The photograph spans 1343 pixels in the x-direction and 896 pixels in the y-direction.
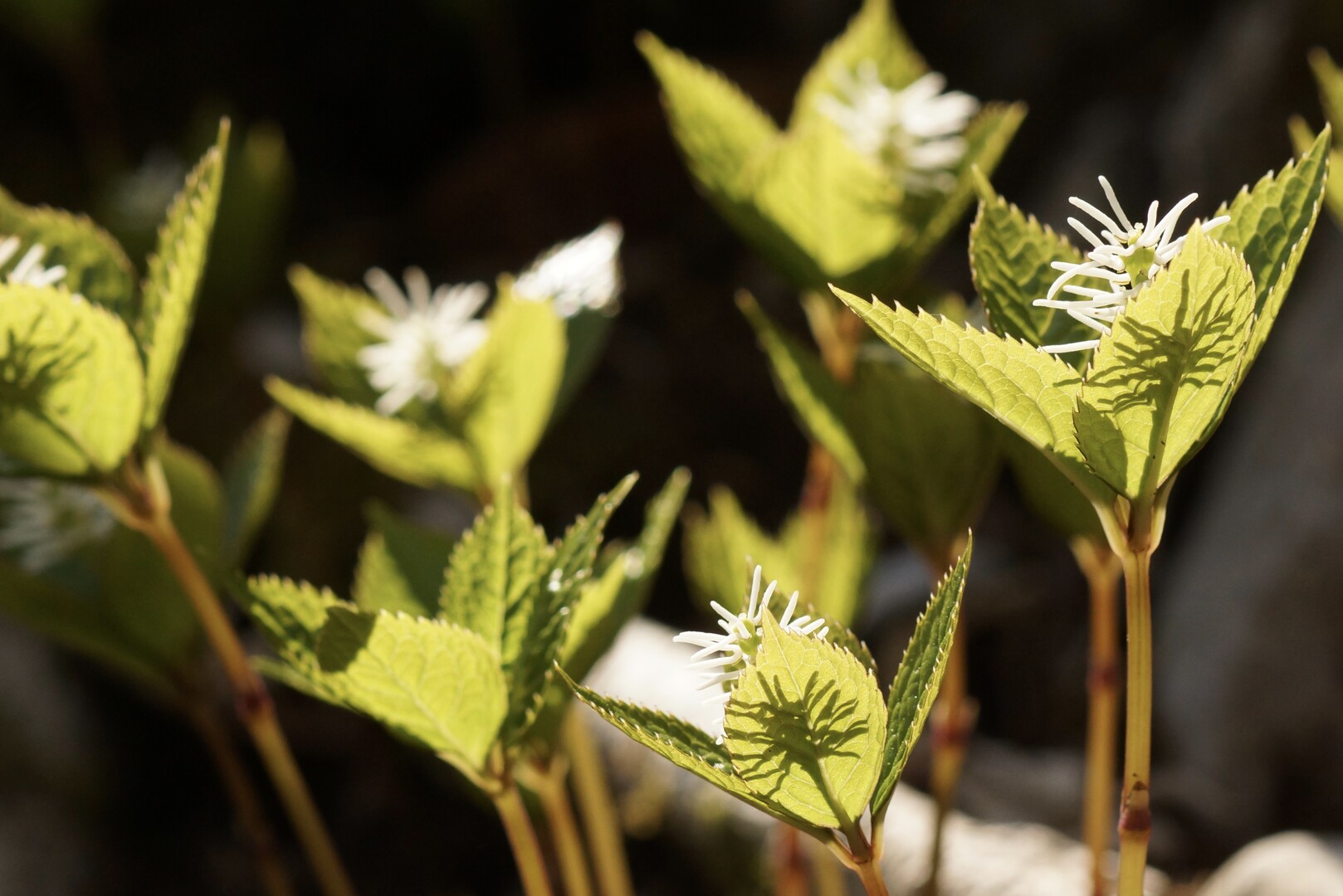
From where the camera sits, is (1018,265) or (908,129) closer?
(1018,265)

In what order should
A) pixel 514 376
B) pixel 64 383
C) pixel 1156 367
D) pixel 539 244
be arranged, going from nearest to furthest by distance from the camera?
pixel 1156 367
pixel 64 383
pixel 514 376
pixel 539 244

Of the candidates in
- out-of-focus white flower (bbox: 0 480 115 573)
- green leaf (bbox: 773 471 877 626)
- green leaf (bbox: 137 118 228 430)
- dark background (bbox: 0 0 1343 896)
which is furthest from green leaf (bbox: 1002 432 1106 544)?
dark background (bbox: 0 0 1343 896)

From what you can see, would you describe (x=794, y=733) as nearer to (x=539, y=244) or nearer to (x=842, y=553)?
(x=842, y=553)

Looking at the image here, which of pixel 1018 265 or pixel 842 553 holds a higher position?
pixel 1018 265

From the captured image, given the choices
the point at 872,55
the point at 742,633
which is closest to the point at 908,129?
the point at 872,55

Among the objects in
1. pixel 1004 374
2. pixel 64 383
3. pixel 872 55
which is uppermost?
pixel 872 55

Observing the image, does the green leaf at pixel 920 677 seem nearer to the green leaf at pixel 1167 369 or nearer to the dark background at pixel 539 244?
the green leaf at pixel 1167 369

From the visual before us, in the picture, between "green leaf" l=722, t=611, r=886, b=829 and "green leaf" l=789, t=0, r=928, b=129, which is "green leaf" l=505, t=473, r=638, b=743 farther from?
"green leaf" l=789, t=0, r=928, b=129
